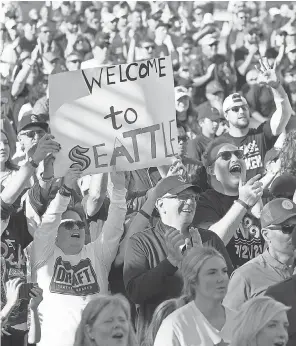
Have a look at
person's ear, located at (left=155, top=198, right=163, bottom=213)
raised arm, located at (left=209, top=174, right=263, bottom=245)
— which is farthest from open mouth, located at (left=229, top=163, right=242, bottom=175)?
person's ear, located at (left=155, top=198, right=163, bottom=213)

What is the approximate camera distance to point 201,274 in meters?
6.47

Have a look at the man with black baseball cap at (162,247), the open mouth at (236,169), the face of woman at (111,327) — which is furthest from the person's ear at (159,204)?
the face of woman at (111,327)

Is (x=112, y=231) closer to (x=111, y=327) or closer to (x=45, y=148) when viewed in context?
(x=45, y=148)

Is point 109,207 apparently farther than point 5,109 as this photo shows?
No

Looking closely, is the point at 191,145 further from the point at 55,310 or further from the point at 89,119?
the point at 55,310

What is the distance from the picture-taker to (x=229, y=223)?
290 inches

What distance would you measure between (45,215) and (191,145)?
2.37m

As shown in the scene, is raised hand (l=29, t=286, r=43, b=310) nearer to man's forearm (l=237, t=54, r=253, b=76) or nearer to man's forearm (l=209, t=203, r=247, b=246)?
man's forearm (l=209, t=203, r=247, b=246)

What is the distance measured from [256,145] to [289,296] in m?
2.64

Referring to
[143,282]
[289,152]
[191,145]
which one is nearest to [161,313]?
[143,282]

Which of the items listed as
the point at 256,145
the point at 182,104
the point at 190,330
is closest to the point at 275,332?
the point at 190,330

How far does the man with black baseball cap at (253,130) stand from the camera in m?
9.01

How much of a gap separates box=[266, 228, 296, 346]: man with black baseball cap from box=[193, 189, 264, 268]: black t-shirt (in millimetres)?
842

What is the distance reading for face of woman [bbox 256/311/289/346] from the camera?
6020mm
